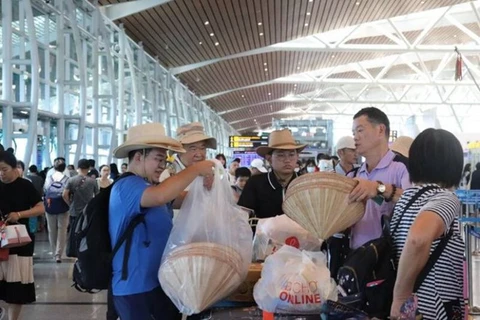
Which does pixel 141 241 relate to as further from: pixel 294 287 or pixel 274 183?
pixel 274 183

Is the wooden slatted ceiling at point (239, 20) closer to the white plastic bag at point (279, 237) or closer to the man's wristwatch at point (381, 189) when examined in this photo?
the white plastic bag at point (279, 237)

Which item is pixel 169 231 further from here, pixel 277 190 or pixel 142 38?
pixel 142 38

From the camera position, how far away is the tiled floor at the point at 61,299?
592 centimetres

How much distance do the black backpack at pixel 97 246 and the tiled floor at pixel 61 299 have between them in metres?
3.32

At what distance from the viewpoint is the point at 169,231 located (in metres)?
2.81

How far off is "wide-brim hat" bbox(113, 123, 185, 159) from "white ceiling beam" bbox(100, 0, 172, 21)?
45.1 feet

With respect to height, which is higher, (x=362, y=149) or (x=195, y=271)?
(x=362, y=149)

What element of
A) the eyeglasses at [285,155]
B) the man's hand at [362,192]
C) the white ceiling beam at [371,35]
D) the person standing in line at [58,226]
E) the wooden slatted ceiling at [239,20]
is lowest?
the person standing in line at [58,226]

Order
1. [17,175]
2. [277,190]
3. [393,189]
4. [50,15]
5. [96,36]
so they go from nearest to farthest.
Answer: [393,189], [277,190], [17,175], [50,15], [96,36]

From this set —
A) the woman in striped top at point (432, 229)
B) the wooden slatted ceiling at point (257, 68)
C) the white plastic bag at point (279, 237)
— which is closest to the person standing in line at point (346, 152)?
the white plastic bag at point (279, 237)

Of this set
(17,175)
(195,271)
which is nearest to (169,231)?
(195,271)

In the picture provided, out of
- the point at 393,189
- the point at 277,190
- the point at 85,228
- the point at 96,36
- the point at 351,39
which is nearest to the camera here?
the point at 393,189

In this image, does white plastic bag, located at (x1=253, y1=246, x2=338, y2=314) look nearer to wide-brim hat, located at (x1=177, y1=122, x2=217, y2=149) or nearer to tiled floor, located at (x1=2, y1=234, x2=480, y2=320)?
wide-brim hat, located at (x1=177, y1=122, x2=217, y2=149)

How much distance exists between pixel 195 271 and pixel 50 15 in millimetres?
12209
